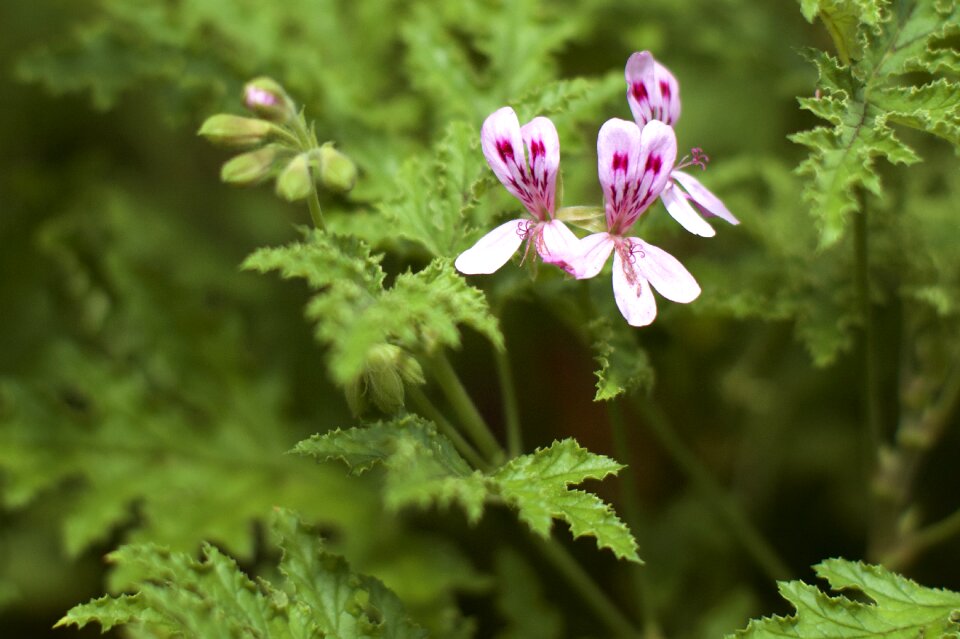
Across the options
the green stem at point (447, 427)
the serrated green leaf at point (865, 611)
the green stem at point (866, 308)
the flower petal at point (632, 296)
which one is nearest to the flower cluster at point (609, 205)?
the flower petal at point (632, 296)

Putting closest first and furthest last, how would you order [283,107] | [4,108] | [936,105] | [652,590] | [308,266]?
1. [308,266]
2. [936,105]
3. [283,107]
4. [652,590]
5. [4,108]

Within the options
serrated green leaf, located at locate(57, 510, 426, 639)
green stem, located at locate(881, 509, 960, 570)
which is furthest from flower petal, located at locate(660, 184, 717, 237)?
green stem, located at locate(881, 509, 960, 570)

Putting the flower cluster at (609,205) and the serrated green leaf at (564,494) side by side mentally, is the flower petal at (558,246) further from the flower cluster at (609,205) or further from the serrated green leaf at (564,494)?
the serrated green leaf at (564,494)

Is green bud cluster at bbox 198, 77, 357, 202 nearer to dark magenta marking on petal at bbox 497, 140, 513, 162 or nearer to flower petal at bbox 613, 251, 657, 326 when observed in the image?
dark magenta marking on petal at bbox 497, 140, 513, 162

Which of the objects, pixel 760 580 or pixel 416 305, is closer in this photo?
pixel 416 305

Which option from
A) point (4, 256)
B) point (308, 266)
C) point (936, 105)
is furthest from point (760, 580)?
point (4, 256)

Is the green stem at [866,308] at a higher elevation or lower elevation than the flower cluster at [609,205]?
lower

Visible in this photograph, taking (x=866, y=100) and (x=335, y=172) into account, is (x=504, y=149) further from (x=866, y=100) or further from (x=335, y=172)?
(x=866, y=100)

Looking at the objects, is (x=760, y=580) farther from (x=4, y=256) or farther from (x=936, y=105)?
(x=4, y=256)
